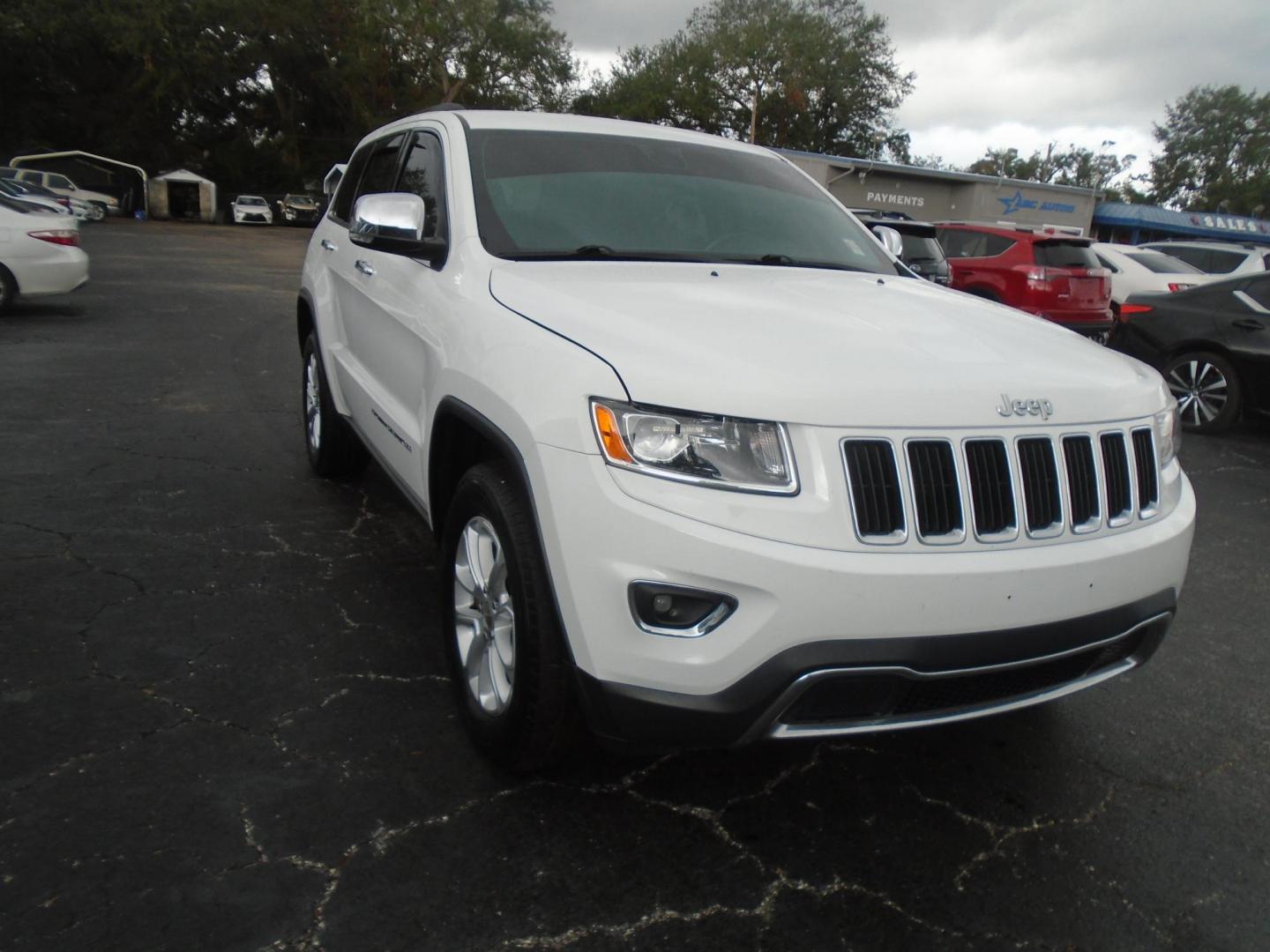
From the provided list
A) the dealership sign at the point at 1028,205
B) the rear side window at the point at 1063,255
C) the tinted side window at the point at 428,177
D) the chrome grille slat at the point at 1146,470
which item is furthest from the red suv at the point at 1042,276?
the dealership sign at the point at 1028,205

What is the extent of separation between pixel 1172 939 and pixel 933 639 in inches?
36.0

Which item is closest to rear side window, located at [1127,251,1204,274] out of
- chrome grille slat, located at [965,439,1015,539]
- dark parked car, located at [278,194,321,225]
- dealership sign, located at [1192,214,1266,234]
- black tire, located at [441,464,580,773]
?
chrome grille slat, located at [965,439,1015,539]

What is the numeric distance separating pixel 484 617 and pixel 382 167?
270 cm

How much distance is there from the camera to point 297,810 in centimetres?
257

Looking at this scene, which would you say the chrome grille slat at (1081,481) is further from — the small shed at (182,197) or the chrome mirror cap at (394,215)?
the small shed at (182,197)

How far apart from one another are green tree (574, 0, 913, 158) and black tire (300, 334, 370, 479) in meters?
51.2

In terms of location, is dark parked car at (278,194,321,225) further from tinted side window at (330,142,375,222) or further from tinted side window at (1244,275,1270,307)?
tinted side window at (330,142,375,222)

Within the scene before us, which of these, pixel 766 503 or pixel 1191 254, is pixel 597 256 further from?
pixel 1191 254

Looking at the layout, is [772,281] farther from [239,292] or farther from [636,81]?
[636,81]

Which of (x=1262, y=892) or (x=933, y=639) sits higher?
(x=933, y=639)

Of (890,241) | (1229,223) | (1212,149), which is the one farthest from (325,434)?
(1212,149)

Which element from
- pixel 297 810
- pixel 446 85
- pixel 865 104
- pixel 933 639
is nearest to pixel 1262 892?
pixel 933 639

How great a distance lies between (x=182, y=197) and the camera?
47719 mm

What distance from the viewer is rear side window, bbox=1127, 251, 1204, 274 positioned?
1516 cm
